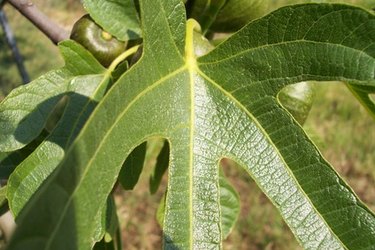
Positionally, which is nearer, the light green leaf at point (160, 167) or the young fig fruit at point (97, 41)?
the young fig fruit at point (97, 41)

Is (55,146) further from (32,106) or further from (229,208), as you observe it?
(229,208)

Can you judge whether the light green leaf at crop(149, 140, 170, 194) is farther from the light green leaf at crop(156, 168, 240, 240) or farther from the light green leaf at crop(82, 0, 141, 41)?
the light green leaf at crop(82, 0, 141, 41)

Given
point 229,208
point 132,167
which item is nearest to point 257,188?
point 229,208

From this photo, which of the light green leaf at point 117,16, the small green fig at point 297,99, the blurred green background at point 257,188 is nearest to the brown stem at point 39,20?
the light green leaf at point 117,16

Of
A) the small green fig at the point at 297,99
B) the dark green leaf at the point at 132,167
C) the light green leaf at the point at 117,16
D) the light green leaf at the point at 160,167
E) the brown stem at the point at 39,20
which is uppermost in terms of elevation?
the brown stem at the point at 39,20

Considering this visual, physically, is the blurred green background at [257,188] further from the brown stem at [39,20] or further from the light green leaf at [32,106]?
the light green leaf at [32,106]

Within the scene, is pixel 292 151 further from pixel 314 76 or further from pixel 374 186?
pixel 374 186
